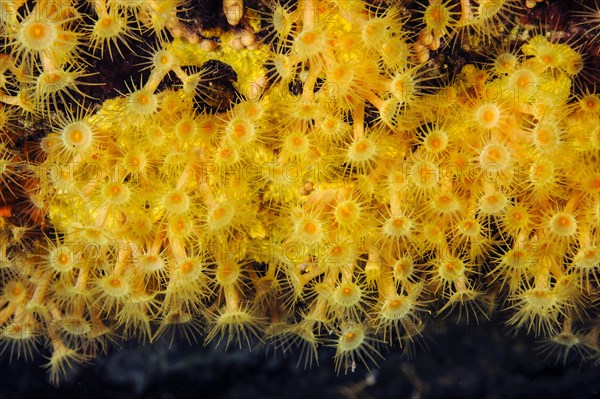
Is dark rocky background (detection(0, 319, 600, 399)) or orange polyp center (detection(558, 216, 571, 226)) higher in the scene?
orange polyp center (detection(558, 216, 571, 226))

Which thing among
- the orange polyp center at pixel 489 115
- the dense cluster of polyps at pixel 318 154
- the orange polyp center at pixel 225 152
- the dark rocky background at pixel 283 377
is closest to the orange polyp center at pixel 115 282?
the dense cluster of polyps at pixel 318 154

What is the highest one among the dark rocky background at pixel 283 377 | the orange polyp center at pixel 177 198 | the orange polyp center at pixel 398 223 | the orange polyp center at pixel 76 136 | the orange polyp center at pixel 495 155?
the orange polyp center at pixel 76 136

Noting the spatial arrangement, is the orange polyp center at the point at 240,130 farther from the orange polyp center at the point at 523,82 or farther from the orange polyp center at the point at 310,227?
the orange polyp center at the point at 523,82

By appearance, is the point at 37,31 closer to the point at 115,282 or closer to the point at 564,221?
the point at 115,282

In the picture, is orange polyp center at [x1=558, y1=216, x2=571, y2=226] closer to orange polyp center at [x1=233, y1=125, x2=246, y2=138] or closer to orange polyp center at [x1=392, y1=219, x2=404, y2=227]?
orange polyp center at [x1=392, y1=219, x2=404, y2=227]

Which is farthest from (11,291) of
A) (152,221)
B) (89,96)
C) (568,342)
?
(568,342)

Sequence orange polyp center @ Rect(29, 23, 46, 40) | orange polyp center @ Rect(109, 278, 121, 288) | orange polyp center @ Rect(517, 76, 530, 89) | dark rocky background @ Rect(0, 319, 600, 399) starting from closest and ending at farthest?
orange polyp center @ Rect(29, 23, 46, 40) < orange polyp center @ Rect(517, 76, 530, 89) < orange polyp center @ Rect(109, 278, 121, 288) < dark rocky background @ Rect(0, 319, 600, 399)

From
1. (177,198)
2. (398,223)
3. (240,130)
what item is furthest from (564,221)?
(177,198)

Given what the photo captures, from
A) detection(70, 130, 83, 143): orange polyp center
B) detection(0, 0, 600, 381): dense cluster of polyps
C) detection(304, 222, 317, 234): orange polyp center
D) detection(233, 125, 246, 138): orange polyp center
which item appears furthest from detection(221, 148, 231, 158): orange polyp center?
detection(70, 130, 83, 143): orange polyp center

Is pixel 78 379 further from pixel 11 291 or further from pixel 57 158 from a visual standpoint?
pixel 57 158
